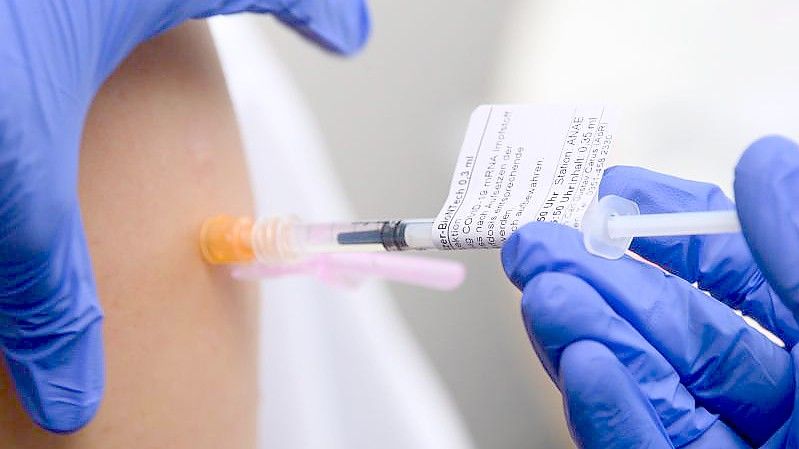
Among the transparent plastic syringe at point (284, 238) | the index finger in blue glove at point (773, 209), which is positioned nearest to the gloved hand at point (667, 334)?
the index finger in blue glove at point (773, 209)

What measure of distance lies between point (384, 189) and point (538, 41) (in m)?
0.42

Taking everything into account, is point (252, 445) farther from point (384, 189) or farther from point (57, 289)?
point (384, 189)

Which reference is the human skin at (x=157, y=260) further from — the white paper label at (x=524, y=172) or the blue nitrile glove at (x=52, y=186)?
the white paper label at (x=524, y=172)

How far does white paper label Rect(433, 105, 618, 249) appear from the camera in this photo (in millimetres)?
620

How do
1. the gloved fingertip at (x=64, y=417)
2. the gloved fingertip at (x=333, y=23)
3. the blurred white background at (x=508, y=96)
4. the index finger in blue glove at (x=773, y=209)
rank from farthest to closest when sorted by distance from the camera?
the blurred white background at (x=508, y=96) < the gloved fingertip at (x=333, y=23) < the gloved fingertip at (x=64, y=417) < the index finger in blue glove at (x=773, y=209)

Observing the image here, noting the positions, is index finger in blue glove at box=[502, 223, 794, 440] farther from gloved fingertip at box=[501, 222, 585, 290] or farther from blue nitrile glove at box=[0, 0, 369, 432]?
blue nitrile glove at box=[0, 0, 369, 432]

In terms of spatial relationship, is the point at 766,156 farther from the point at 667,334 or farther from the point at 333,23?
the point at 333,23

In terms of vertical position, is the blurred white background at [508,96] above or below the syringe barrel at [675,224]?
below

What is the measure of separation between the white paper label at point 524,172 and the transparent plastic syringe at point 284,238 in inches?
4.3

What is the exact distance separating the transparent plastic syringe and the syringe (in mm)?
200

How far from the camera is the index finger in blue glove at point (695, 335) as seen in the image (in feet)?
2.07

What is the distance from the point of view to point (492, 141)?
0.67m

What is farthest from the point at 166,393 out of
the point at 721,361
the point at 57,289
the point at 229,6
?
the point at 721,361

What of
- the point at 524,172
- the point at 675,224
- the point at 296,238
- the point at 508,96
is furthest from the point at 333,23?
the point at 508,96
